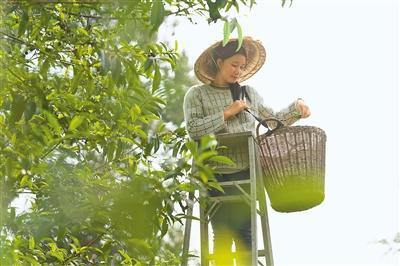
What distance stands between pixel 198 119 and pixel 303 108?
0.43 metres

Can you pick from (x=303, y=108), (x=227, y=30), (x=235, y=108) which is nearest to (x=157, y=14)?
(x=227, y=30)

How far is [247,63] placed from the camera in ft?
8.91

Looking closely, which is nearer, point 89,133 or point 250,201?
point 89,133

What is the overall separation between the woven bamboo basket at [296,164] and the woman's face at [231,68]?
29 cm

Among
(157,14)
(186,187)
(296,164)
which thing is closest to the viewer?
(157,14)

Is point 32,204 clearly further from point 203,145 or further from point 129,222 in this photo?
point 203,145

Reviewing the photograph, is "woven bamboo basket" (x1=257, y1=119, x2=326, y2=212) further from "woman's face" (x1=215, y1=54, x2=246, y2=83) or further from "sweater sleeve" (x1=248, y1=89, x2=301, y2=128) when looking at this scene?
"woman's face" (x1=215, y1=54, x2=246, y2=83)

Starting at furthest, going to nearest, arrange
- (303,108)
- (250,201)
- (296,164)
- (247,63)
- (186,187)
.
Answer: (247,63) → (303,108) → (296,164) → (250,201) → (186,187)

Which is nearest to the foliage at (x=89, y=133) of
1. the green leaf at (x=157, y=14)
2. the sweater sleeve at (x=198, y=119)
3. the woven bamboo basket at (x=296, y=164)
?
the green leaf at (x=157, y=14)

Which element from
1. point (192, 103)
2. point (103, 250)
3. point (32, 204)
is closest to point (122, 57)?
point (103, 250)

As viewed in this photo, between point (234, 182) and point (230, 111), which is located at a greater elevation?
point (230, 111)

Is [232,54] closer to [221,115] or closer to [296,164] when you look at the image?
[221,115]

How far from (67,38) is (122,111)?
0.77ft

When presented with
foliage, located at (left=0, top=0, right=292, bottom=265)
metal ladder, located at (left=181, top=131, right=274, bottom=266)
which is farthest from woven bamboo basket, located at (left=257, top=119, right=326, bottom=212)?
foliage, located at (left=0, top=0, right=292, bottom=265)
